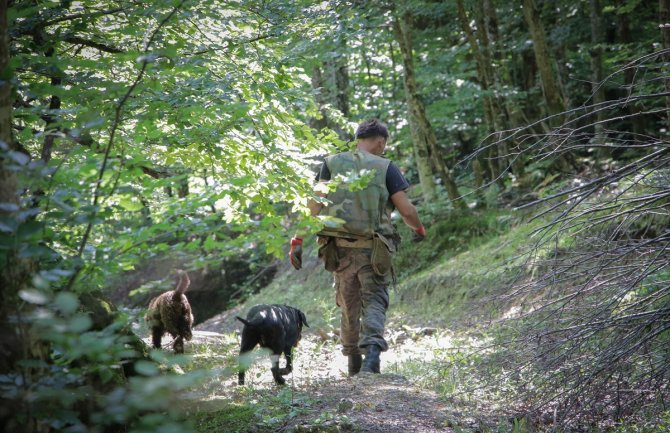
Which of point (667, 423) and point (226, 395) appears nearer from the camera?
point (667, 423)

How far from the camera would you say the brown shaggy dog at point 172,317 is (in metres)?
7.10

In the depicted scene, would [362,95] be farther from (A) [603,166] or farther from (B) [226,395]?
(B) [226,395]

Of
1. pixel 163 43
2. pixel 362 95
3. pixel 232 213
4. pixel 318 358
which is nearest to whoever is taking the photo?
pixel 232 213

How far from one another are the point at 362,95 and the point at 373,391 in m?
13.2

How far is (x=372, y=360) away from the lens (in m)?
6.06

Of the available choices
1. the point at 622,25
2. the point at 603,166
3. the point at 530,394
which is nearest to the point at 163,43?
the point at 530,394

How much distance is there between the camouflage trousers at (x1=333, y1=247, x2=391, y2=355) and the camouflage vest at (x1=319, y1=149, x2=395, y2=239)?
245 millimetres

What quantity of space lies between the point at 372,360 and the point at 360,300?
0.66m

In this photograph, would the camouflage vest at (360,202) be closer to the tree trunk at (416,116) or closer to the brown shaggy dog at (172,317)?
the brown shaggy dog at (172,317)

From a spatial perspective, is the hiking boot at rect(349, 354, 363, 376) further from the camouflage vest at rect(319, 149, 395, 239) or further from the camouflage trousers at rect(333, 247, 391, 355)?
the camouflage vest at rect(319, 149, 395, 239)

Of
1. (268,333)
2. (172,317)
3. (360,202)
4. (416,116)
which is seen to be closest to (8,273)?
(268,333)

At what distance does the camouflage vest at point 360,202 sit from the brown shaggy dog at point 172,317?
2097mm

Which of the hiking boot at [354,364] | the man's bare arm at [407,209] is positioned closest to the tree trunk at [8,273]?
the man's bare arm at [407,209]

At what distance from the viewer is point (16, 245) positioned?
207cm
